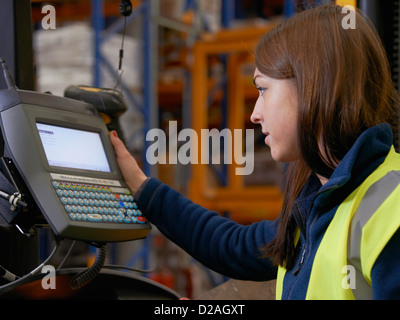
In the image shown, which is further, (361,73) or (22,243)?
(22,243)

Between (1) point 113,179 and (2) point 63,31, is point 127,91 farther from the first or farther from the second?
(1) point 113,179

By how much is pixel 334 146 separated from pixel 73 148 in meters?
0.57

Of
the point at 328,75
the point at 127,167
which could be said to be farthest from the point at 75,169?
the point at 328,75

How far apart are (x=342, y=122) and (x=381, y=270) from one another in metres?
0.29

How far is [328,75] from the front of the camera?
107 centimetres

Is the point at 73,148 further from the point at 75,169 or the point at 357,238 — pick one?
the point at 357,238

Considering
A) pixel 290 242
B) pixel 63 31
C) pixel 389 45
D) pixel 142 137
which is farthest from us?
pixel 142 137

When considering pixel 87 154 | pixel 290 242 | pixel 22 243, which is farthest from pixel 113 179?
pixel 290 242

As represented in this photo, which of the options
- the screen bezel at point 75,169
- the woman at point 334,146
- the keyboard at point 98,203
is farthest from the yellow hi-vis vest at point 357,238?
the screen bezel at point 75,169

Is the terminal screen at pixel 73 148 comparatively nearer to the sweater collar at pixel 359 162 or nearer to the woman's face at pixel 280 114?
the woman's face at pixel 280 114

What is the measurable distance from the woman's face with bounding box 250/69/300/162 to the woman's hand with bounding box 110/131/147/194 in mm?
384

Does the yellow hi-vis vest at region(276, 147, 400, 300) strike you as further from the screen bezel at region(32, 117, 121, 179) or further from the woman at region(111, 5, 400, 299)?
the screen bezel at region(32, 117, 121, 179)

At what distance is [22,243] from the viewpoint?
131 cm

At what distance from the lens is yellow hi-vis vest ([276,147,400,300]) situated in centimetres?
94
